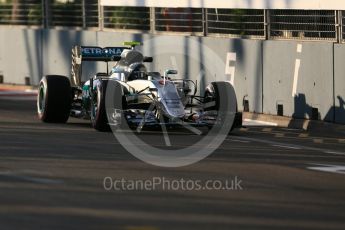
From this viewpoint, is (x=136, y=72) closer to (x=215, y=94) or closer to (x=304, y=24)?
(x=215, y=94)

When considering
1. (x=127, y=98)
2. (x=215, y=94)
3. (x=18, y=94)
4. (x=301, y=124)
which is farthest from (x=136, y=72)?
(x=18, y=94)

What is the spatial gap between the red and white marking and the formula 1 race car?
6.71 m

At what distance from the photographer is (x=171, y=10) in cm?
2730

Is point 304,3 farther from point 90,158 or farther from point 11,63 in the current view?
point 11,63

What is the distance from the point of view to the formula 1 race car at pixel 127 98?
18812mm

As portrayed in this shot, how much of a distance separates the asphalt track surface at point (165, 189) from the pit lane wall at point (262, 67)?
7.39ft

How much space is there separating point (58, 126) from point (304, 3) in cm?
518

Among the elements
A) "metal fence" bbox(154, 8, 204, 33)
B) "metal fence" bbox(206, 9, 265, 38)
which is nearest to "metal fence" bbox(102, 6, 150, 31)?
"metal fence" bbox(154, 8, 204, 33)

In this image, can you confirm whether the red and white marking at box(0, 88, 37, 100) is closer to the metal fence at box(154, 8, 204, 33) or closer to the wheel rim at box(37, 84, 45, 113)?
the metal fence at box(154, 8, 204, 33)

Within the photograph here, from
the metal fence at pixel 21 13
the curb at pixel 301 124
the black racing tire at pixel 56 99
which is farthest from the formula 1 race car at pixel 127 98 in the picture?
the metal fence at pixel 21 13

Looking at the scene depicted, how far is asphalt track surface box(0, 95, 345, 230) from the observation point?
34.7 feet

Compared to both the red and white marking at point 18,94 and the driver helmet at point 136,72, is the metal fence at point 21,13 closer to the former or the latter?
the red and white marking at point 18,94

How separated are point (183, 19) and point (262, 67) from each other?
4225 millimetres

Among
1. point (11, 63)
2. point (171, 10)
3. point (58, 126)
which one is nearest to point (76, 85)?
point (58, 126)
